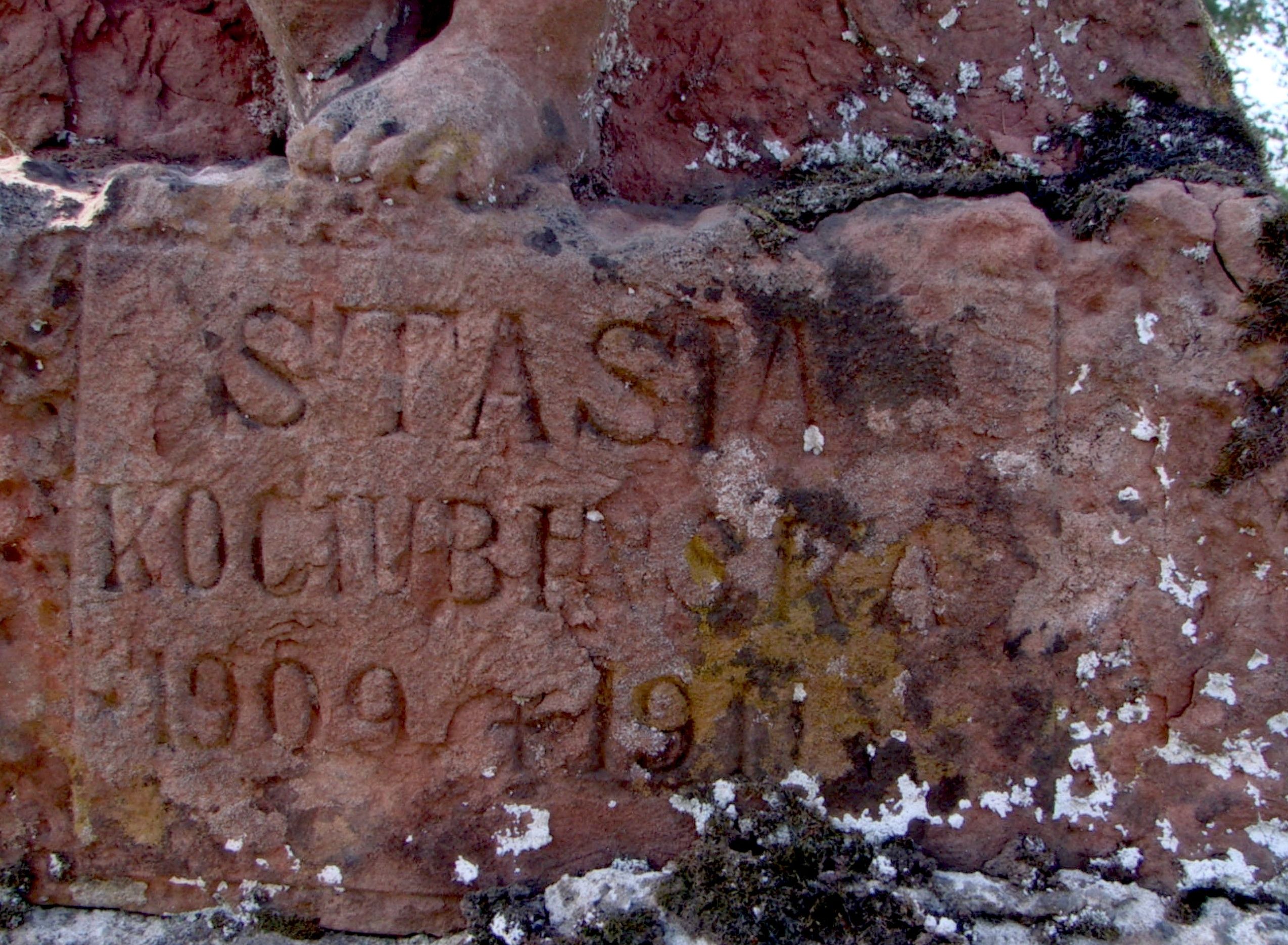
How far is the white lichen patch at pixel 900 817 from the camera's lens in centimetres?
165

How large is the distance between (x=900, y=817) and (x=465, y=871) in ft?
2.37

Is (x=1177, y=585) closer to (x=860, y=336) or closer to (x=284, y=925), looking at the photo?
(x=860, y=336)

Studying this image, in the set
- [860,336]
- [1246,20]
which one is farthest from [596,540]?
[1246,20]

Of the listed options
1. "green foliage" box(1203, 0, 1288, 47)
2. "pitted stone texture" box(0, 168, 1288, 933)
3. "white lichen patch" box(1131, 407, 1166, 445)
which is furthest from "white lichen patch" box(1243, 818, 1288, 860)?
"green foliage" box(1203, 0, 1288, 47)

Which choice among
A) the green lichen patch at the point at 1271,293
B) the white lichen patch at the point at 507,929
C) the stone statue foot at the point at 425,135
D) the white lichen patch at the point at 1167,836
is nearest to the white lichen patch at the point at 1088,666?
the white lichen patch at the point at 1167,836

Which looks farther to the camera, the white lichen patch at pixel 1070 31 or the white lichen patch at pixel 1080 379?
the white lichen patch at pixel 1070 31

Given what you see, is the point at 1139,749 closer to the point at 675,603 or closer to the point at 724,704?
the point at 724,704

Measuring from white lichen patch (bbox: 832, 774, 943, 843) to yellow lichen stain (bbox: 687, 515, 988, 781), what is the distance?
3 cm

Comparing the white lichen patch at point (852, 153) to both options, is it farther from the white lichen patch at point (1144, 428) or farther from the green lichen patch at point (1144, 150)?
the white lichen patch at point (1144, 428)

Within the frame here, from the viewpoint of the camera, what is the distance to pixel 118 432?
153 cm

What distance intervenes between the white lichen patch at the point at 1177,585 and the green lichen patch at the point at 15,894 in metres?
1.88

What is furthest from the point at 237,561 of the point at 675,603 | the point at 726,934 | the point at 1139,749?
the point at 1139,749

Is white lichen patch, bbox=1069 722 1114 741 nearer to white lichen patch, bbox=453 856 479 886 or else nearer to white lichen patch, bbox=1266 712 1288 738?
white lichen patch, bbox=1266 712 1288 738

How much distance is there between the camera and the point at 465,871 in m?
1.66
